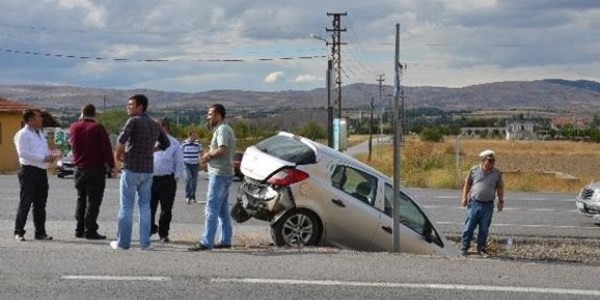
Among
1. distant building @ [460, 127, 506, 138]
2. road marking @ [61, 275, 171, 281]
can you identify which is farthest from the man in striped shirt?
distant building @ [460, 127, 506, 138]

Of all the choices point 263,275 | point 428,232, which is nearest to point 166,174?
point 428,232

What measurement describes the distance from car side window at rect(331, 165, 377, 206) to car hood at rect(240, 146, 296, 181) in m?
0.59

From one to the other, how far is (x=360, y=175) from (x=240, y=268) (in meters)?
3.20

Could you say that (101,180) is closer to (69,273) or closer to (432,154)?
(69,273)

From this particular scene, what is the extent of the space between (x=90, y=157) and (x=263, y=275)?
3.71 m

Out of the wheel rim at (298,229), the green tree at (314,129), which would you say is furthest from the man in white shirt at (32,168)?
the green tree at (314,129)

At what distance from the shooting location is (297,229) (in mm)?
10906

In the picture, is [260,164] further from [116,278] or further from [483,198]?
[116,278]

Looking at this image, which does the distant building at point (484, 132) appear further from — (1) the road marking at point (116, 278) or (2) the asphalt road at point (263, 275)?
(1) the road marking at point (116, 278)

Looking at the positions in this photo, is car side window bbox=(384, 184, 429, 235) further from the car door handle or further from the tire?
the tire

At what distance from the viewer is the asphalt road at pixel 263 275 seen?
7.51 meters

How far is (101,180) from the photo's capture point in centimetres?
1101

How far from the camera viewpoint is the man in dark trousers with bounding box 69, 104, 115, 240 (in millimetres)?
10945

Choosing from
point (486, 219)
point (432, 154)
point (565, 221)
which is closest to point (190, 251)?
point (486, 219)
